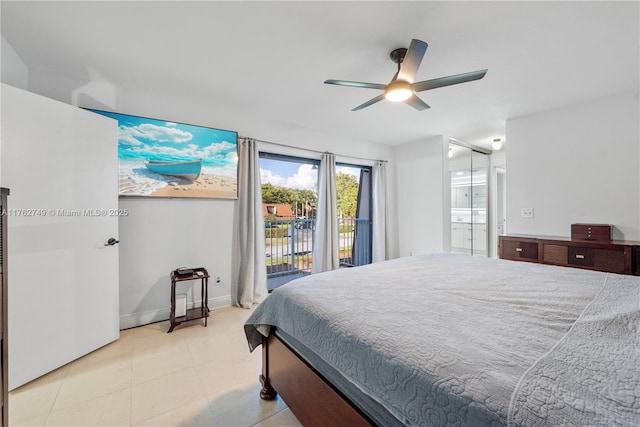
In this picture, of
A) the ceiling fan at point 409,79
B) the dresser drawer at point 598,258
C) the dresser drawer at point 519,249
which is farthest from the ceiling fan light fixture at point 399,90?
the dresser drawer at point 598,258

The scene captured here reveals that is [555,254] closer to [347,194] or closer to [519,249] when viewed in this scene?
[519,249]

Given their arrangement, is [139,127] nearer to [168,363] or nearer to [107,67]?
[107,67]

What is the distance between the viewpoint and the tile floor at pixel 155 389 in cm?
153

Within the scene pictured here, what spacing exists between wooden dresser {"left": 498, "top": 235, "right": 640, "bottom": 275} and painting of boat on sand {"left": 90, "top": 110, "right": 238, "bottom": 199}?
3572mm

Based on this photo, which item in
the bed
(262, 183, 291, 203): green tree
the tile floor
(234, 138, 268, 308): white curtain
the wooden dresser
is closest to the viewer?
the bed

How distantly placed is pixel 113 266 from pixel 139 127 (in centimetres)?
142

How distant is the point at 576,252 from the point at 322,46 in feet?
10.9

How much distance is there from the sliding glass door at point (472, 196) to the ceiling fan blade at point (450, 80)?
12.3ft

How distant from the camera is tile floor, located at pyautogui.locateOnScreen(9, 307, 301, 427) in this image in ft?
5.03

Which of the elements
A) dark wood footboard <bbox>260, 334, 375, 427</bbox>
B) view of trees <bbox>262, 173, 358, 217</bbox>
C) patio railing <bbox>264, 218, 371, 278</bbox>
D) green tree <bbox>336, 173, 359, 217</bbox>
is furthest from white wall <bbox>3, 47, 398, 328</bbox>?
dark wood footboard <bbox>260, 334, 375, 427</bbox>

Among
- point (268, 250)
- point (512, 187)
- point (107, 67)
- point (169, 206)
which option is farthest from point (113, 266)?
point (512, 187)

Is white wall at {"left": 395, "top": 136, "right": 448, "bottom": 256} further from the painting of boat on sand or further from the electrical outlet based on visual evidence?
the painting of boat on sand

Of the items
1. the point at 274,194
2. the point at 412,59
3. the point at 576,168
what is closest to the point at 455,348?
the point at 412,59

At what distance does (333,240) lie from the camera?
4.09m
